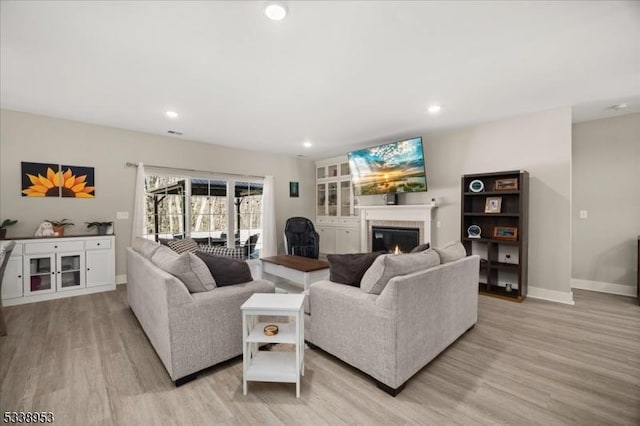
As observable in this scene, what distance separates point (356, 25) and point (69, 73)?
2777mm

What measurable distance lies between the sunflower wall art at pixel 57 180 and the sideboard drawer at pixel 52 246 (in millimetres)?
773

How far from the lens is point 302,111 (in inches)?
145

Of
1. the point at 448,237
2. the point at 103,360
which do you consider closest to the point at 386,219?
the point at 448,237

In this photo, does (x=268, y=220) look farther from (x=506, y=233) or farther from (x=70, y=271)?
(x=506, y=233)

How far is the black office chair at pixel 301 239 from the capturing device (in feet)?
18.1

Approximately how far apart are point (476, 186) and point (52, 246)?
594 centimetres

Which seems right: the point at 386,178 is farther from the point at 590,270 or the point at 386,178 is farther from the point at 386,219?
the point at 590,270

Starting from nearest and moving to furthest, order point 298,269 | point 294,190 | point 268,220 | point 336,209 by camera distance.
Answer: point 298,269 → point 268,220 → point 336,209 → point 294,190

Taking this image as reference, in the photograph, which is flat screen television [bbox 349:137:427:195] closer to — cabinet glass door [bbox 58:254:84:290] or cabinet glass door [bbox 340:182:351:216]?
cabinet glass door [bbox 340:182:351:216]

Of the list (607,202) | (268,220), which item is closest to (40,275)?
(268,220)

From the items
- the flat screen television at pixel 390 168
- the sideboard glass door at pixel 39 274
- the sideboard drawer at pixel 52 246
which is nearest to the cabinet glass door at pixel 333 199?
the flat screen television at pixel 390 168

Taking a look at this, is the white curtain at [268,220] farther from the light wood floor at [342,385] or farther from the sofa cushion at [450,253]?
the sofa cushion at [450,253]

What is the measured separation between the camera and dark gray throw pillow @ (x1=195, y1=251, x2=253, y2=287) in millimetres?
→ 2264

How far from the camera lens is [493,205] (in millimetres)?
3988
